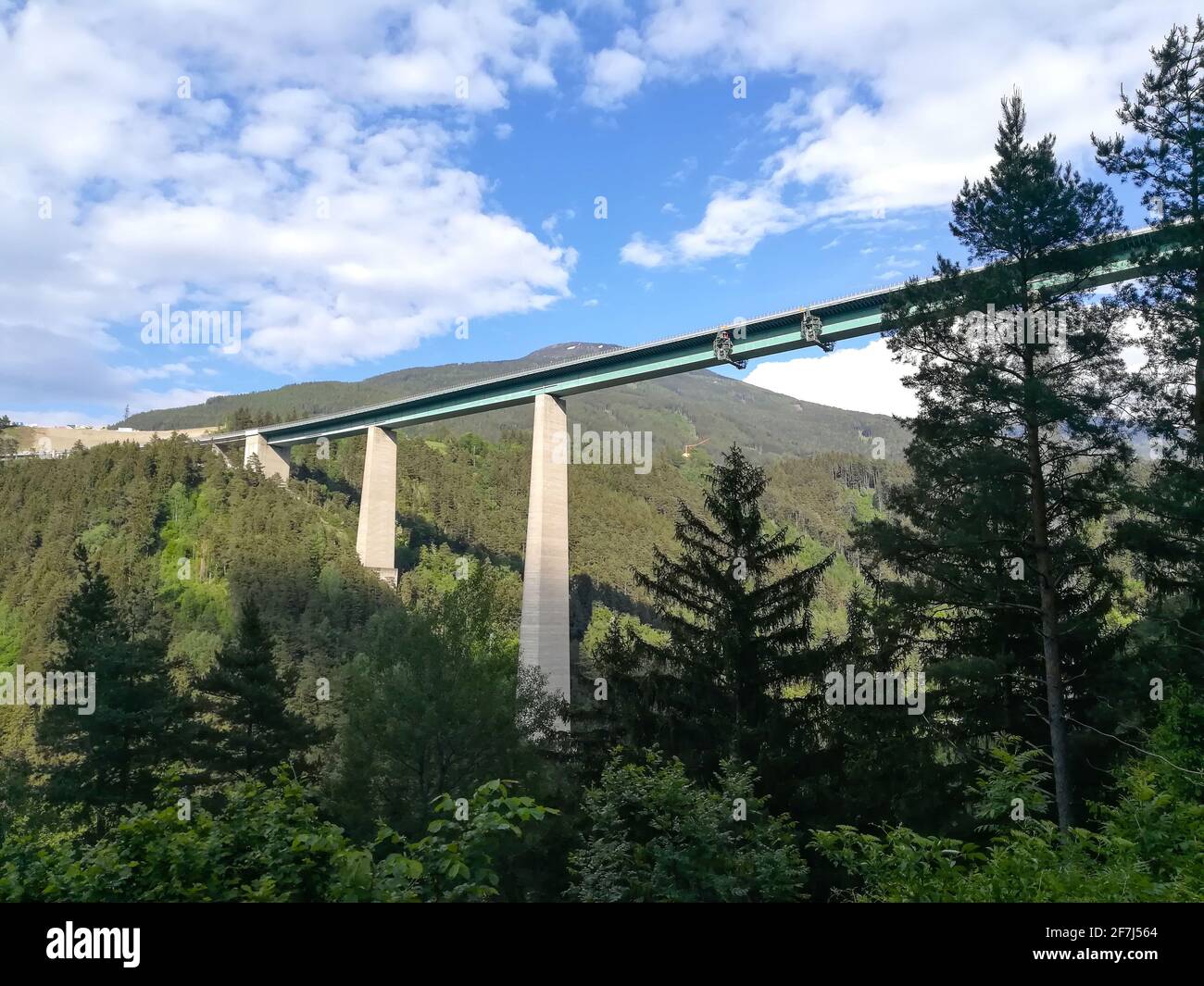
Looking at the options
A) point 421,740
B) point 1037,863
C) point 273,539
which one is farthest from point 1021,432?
point 273,539

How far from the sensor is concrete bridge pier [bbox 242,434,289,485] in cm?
8588

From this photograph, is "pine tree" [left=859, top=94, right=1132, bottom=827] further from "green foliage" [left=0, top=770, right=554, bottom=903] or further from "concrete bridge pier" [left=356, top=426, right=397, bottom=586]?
"concrete bridge pier" [left=356, top=426, right=397, bottom=586]

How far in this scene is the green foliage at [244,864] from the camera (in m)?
4.73

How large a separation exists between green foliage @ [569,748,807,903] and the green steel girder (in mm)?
10232

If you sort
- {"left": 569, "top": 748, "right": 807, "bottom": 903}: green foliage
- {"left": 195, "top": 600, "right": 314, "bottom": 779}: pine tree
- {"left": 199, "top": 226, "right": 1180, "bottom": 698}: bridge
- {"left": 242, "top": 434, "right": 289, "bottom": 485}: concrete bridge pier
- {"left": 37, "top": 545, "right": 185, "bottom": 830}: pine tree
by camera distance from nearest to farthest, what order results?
{"left": 569, "top": 748, "right": 807, "bottom": 903}: green foliage, {"left": 37, "top": 545, "right": 185, "bottom": 830}: pine tree, {"left": 195, "top": 600, "right": 314, "bottom": 779}: pine tree, {"left": 199, "top": 226, "right": 1180, "bottom": 698}: bridge, {"left": 242, "top": 434, "right": 289, "bottom": 485}: concrete bridge pier

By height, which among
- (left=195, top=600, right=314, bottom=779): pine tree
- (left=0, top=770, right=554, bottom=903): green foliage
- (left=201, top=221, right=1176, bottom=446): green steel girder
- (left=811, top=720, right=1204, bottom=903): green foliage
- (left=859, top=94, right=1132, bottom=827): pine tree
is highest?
(left=201, top=221, right=1176, bottom=446): green steel girder

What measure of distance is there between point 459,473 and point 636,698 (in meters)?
101

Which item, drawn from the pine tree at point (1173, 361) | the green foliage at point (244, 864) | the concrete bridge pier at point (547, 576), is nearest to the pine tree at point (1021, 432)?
the pine tree at point (1173, 361)

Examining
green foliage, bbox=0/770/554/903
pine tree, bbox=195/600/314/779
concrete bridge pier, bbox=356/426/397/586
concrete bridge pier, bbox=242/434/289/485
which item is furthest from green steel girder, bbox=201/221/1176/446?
pine tree, bbox=195/600/314/779

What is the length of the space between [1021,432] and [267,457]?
A: 279 feet

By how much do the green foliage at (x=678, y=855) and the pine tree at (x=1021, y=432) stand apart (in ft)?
19.1

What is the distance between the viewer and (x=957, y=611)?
16.3 m

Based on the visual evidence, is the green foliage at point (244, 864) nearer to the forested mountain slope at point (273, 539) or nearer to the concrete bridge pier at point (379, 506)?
the forested mountain slope at point (273, 539)
